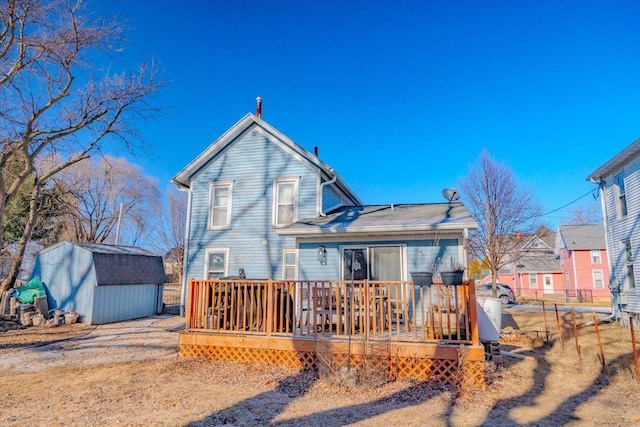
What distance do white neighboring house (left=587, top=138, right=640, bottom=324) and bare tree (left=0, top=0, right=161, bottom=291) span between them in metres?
16.3

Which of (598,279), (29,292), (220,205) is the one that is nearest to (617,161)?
(220,205)

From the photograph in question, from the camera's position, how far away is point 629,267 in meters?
13.0

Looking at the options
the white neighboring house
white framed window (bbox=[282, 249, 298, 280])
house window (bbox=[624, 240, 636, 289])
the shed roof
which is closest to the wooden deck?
white framed window (bbox=[282, 249, 298, 280])

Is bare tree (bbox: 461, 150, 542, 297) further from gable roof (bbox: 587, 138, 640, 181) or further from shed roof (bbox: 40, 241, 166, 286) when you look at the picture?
shed roof (bbox: 40, 241, 166, 286)

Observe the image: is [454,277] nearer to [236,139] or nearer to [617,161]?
[236,139]

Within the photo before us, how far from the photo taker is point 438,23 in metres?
13.7

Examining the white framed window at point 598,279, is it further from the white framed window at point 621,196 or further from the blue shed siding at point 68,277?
the blue shed siding at point 68,277

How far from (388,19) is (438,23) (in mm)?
1903

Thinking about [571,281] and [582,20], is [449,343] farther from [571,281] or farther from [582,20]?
[571,281]

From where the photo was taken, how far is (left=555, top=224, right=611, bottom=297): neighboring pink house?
31.0 meters

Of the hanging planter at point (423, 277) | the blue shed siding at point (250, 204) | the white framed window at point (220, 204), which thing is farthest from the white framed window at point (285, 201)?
the hanging planter at point (423, 277)

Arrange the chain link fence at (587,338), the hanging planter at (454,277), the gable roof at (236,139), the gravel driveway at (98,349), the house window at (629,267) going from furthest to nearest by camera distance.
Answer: the house window at (629,267) < the gable roof at (236,139) < the gravel driveway at (98,349) < the chain link fence at (587,338) < the hanging planter at (454,277)

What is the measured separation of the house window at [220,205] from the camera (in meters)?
12.9

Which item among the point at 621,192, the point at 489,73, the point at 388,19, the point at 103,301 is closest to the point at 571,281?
the point at 621,192
